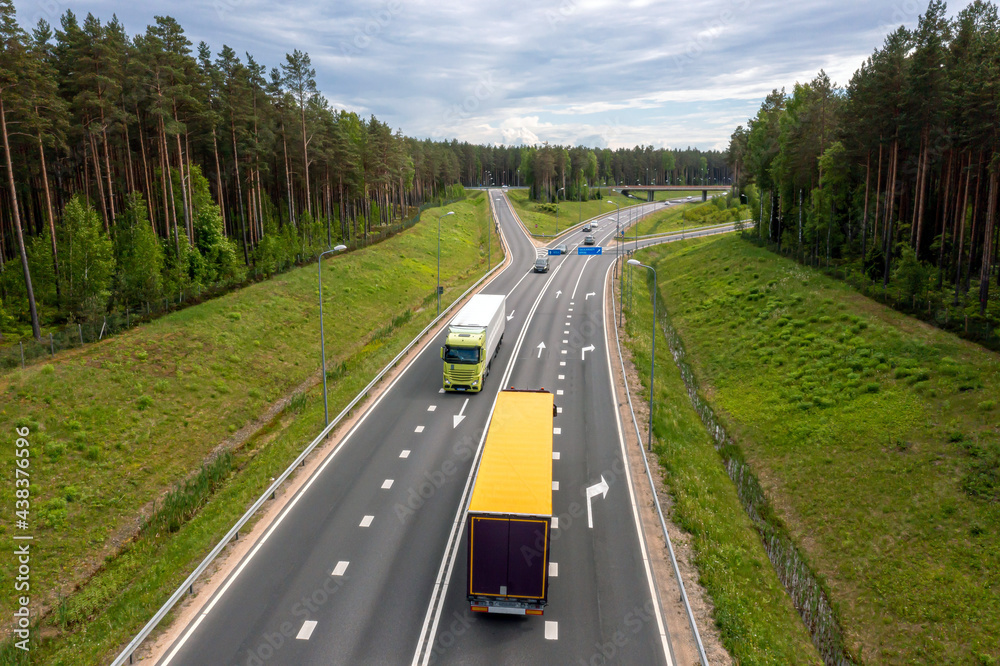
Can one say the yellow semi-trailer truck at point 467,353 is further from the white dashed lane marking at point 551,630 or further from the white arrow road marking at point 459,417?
the white dashed lane marking at point 551,630

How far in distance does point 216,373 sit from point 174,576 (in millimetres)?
21592

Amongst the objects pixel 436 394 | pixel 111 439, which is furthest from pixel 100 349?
pixel 436 394

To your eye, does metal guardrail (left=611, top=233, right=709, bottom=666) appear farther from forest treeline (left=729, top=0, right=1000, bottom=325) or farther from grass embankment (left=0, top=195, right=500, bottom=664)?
forest treeline (left=729, top=0, right=1000, bottom=325)

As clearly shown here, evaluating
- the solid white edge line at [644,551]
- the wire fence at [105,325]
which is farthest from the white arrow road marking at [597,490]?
the wire fence at [105,325]

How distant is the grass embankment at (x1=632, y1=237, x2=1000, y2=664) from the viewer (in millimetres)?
20000

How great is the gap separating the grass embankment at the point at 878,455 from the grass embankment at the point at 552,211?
76.4m

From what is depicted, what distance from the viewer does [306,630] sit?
16359 millimetres

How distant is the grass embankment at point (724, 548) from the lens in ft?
55.8

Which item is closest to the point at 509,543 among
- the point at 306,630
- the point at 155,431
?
the point at 306,630

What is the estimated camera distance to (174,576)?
725 inches

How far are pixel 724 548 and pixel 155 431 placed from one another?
2785 cm

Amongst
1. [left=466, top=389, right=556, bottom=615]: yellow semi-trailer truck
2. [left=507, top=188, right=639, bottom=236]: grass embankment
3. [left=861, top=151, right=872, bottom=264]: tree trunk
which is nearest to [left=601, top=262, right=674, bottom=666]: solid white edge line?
[left=466, top=389, right=556, bottom=615]: yellow semi-trailer truck

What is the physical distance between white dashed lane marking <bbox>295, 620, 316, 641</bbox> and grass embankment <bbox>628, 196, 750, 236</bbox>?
106m

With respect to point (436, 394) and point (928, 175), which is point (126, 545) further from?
point (928, 175)
